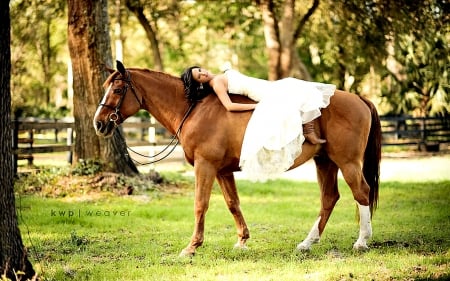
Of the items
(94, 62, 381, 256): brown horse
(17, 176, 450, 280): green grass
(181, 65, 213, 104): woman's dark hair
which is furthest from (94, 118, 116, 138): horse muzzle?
(17, 176, 450, 280): green grass

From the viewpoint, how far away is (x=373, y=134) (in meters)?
7.89

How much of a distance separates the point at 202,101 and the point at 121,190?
5.20 m

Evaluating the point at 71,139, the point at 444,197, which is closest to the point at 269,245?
the point at 444,197

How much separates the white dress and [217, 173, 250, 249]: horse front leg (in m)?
0.68

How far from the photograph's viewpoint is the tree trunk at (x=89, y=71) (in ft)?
40.9

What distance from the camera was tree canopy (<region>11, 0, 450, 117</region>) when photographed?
2077 cm

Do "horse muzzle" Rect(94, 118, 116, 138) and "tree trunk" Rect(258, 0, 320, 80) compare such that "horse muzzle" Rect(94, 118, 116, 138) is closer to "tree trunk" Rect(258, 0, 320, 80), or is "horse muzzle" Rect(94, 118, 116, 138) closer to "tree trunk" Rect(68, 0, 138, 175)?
"tree trunk" Rect(68, 0, 138, 175)

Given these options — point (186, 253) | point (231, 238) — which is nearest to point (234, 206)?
point (231, 238)

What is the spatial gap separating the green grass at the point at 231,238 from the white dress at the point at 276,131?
103 cm

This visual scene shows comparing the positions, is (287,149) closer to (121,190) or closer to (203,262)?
(203,262)

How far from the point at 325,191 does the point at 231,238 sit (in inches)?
59.1

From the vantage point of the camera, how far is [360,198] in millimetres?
7461

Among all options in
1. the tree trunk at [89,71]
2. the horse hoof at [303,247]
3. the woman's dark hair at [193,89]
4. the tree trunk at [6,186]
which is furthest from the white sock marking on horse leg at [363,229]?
the tree trunk at [89,71]

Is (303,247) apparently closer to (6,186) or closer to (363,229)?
(363,229)
